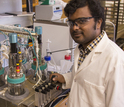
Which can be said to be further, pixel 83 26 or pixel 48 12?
pixel 48 12

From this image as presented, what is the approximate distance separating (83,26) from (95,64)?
0.26 meters

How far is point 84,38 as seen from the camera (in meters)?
1.09

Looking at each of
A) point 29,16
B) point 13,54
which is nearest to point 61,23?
point 29,16

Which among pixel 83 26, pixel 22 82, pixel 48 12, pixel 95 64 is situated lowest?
pixel 22 82

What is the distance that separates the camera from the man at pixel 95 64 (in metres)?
0.95

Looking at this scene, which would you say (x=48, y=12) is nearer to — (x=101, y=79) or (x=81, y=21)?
(x=81, y=21)

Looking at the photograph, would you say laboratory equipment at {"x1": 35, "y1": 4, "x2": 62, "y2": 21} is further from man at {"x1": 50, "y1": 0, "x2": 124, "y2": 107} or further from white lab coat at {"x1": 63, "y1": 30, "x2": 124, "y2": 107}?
white lab coat at {"x1": 63, "y1": 30, "x2": 124, "y2": 107}

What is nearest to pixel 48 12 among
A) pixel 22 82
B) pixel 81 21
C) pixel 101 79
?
pixel 81 21

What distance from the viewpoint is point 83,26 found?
1.07 meters

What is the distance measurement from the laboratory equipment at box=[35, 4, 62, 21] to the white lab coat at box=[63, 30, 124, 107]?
106cm

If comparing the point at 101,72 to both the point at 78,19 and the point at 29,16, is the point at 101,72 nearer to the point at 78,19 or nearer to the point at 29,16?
the point at 78,19

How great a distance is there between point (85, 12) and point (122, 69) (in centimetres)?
43

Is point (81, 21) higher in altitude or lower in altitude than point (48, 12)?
lower

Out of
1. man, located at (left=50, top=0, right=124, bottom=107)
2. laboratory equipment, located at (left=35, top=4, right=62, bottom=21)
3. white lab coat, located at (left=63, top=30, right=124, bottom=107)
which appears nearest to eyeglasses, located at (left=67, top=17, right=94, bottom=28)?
man, located at (left=50, top=0, right=124, bottom=107)
